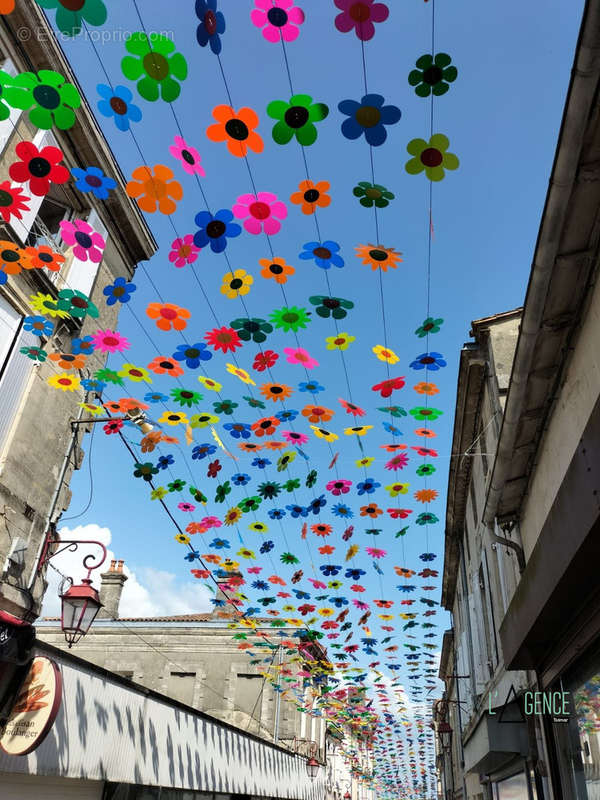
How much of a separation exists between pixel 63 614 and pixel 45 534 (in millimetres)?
2979

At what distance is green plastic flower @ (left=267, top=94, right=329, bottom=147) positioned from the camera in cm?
434

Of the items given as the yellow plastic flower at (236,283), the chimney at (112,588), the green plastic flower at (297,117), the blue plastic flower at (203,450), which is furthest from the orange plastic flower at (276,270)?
the chimney at (112,588)

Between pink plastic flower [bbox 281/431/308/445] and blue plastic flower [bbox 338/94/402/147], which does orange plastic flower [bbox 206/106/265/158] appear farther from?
pink plastic flower [bbox 281/431/308/445]

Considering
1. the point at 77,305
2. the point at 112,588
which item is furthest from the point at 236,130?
the point at 112,588

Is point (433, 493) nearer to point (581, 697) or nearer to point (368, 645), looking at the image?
point (581, 697)

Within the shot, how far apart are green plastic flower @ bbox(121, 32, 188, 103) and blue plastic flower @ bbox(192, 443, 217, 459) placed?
5.74 metres

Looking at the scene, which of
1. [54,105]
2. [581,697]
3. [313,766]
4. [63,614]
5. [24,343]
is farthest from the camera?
[313,766]

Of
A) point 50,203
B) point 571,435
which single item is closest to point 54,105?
point 571,435

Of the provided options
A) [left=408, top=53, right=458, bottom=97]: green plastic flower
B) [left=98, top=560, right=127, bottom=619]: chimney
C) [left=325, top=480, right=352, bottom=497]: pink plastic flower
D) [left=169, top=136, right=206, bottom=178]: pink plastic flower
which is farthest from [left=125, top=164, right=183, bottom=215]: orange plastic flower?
[left=98, top=560, right=127, bottom=619]: chimney

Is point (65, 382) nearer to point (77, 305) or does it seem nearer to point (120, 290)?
point (77, 305)

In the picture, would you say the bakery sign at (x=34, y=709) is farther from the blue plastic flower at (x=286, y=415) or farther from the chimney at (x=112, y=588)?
the chimney at (x=112, y=588)

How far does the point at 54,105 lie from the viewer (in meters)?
4.85

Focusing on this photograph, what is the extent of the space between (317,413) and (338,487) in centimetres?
258

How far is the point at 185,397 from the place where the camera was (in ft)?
26.5
